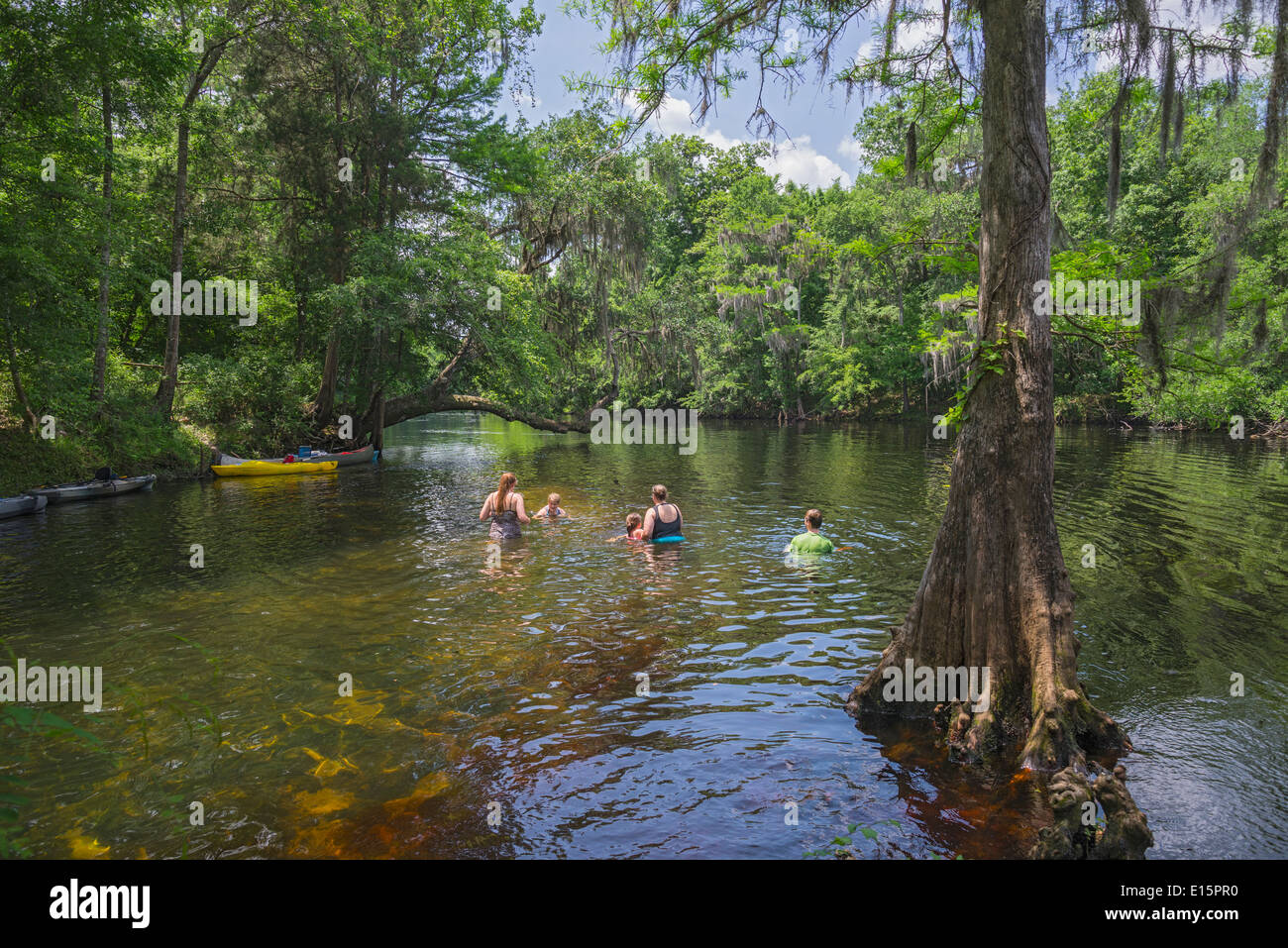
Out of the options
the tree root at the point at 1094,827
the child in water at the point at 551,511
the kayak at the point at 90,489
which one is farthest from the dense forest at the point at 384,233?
the child in water at the point at 551,511

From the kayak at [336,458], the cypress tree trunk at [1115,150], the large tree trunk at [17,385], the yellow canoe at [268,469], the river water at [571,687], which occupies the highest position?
the cypress tree trunk at [1115,150]

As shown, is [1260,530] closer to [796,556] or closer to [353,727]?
[796,556]

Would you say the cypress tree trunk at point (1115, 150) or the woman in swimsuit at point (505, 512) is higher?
the cypress tree trunk at point (1115, 150)

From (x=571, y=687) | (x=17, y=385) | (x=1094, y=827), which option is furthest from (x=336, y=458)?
(x=1094, y=827)

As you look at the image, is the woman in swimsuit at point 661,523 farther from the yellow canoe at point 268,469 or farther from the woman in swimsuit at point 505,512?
the yellow canoe at point 268,469

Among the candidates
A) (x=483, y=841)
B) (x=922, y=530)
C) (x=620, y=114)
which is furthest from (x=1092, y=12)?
(x=922, y=530)

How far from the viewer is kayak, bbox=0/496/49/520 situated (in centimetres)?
1680

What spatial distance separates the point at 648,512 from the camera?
14.4 m

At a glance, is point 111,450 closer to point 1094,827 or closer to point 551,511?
point 551,511

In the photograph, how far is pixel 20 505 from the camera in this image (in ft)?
56.6

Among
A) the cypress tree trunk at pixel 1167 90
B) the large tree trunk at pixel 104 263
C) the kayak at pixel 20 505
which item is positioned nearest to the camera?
the cypress tree trunk at pixel 1167 90

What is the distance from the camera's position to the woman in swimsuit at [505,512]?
14719mm

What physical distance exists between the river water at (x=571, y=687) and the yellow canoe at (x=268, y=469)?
26.3 feet

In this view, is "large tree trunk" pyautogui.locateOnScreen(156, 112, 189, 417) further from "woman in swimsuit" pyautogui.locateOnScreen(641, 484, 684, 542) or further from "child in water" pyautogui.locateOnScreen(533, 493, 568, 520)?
"woman in swimsuit" pyautogui.locateOnScreen(641, 484, 684, 542)
